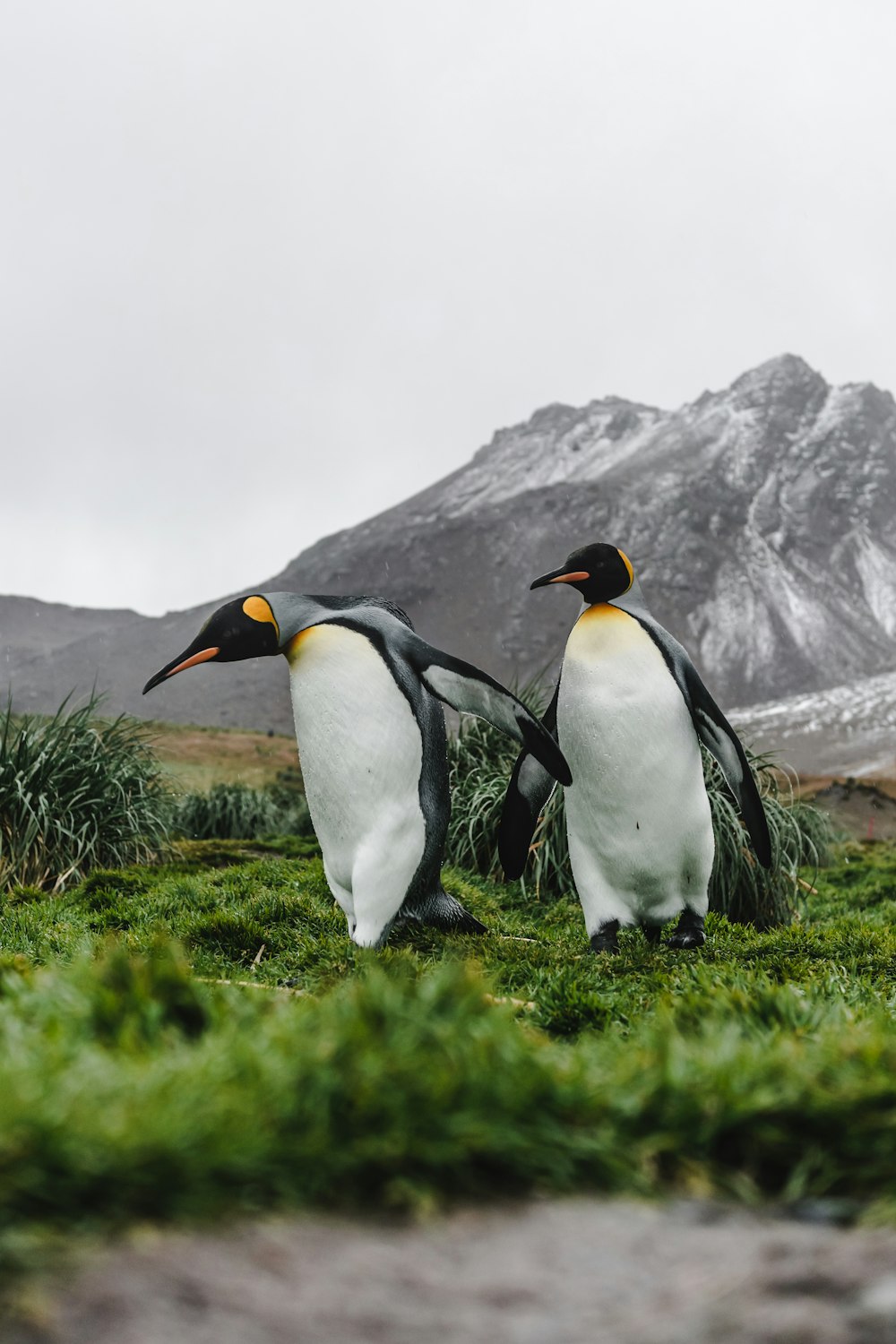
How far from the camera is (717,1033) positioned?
2.25 m

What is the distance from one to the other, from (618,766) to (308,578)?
17379 centimetres

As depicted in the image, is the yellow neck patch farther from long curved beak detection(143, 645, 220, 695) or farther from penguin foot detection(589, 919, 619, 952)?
penguin foot detection(589, 919, 619, 952)

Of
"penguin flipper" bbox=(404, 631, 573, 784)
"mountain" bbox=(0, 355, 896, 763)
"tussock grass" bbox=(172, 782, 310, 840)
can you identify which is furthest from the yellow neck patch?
"mountain" bbox=(0, 355, 896, 763)

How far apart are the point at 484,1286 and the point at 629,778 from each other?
402 cm

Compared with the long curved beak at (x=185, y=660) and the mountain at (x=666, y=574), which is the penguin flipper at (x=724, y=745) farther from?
the mountain at (x=666, y=574)

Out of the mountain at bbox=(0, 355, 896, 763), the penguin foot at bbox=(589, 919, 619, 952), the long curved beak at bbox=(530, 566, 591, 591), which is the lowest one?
the penguin foot at bbox=(589, 919, 619, 952)

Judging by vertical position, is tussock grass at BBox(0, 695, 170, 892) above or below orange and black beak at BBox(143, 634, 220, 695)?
below

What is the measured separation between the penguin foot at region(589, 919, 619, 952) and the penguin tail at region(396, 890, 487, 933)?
0.68 metres

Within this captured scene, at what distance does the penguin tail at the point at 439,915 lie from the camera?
5.60 meters

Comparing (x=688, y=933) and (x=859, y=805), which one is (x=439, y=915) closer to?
(x=688, y=933)

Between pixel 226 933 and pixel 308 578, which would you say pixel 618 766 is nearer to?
pixel 226 933

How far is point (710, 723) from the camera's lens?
557 centimetres

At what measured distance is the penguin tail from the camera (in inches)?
220

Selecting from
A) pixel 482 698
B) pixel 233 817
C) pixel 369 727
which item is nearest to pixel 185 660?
pixel 369 727
